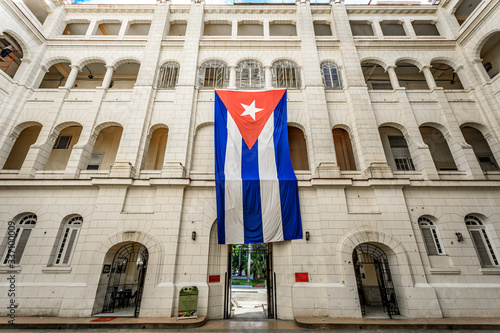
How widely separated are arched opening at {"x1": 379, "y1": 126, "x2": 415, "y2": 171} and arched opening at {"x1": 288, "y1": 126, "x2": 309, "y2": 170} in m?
5.24

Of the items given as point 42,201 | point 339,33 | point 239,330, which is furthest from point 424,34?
point 42,201

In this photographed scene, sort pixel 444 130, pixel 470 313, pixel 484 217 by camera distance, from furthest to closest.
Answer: pixel 444 130 < pixel 484 217 < pixel 470 313

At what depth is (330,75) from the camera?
15.9 metres

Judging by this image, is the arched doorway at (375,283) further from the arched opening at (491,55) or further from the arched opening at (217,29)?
the arched opening at (217,29)

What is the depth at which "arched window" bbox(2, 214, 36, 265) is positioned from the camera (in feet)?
36.6

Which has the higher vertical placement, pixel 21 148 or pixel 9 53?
pixel 9 53

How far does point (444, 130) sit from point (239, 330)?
51.4 ft

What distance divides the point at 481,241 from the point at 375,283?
5.76 m

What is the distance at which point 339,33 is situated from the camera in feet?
55.3

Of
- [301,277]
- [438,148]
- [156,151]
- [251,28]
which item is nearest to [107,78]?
[156,151]

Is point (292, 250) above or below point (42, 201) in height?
below

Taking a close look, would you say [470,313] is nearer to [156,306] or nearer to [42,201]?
[156,306]

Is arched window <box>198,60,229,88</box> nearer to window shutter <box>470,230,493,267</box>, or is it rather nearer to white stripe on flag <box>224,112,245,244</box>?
white stripe on flag <box>224,112,245,244</box>

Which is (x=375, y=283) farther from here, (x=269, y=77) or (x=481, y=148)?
(x=269, y=77)
